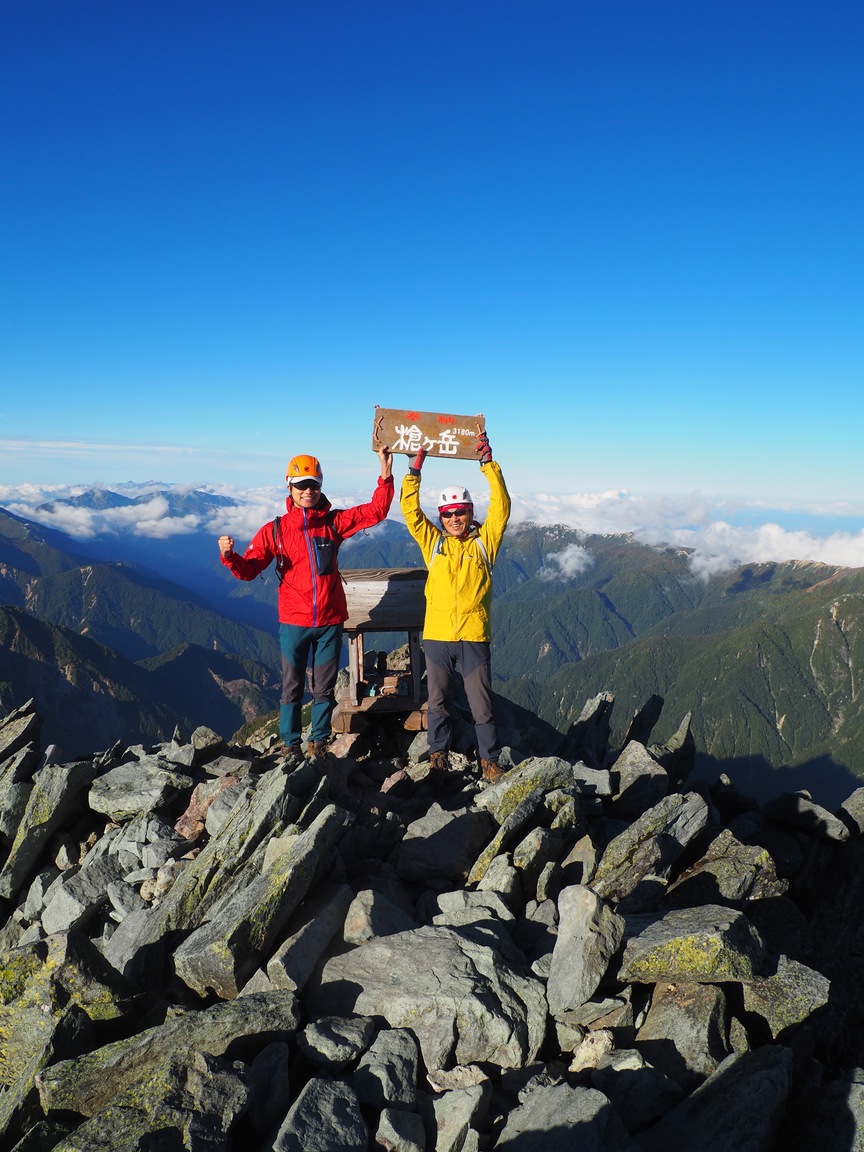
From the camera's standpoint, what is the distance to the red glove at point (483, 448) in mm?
14727

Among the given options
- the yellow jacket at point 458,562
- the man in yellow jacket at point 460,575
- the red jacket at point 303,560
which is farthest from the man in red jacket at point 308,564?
the man in yellow jacket at point 460,575

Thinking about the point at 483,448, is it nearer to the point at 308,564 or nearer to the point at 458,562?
the point at 458,562

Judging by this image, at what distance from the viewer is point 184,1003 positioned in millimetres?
8250

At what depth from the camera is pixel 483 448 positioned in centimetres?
1478

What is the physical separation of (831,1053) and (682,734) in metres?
12.1

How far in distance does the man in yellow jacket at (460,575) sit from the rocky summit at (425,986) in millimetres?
2515

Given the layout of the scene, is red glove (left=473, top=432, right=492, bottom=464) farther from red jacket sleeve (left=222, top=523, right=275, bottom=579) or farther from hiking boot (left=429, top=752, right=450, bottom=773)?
hiking boot (left=429, top=752, right=450, bottom=773)

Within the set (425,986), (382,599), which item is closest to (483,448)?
(382,599)

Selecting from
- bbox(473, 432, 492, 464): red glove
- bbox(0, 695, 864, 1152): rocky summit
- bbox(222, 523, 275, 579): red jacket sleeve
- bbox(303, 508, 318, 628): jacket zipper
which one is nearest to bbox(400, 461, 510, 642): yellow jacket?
bbox(473, 432, 492, 464): red glove

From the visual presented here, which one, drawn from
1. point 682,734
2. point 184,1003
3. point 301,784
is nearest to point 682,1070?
point 184,1003

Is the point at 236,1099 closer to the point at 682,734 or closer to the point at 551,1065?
A: the point at 551,1065

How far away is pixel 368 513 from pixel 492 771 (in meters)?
5.87

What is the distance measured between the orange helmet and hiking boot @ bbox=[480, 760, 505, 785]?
6.71 meters

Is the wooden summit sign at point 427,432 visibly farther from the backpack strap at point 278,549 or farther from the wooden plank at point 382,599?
the wooden plank at point 382,599
